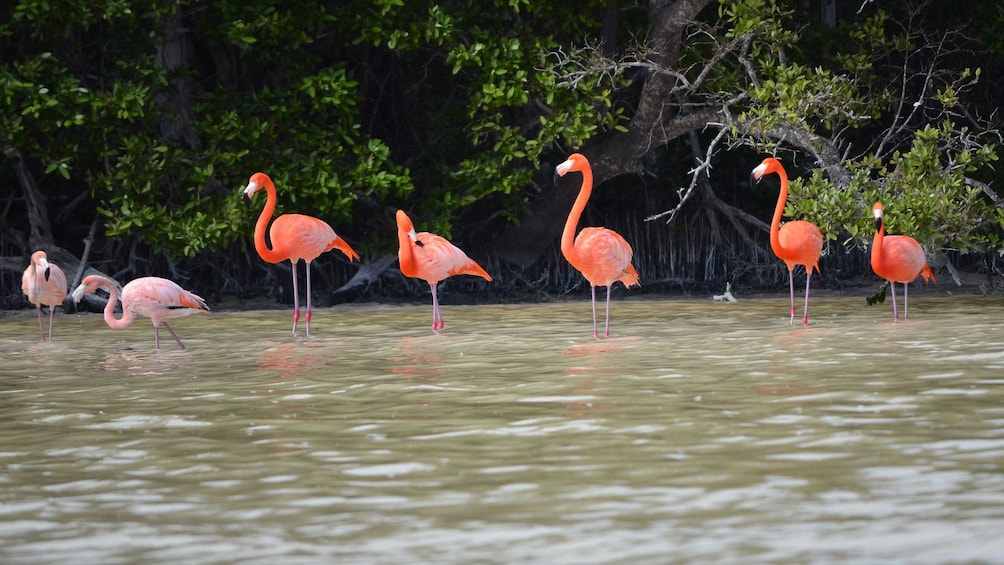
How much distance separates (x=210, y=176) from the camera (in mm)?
12250

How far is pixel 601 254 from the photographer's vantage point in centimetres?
952

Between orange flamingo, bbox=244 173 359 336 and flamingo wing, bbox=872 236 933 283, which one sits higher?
orange flamingo, bbox=244 173 359 336

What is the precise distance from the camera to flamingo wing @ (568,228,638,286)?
9.53m

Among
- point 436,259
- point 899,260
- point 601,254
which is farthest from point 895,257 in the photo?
point 436,259

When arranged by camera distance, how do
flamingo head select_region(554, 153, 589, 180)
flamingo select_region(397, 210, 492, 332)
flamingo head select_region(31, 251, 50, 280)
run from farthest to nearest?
flamingo select_region(397, 210, 492, 332), flamingo head select_region(31, 251, 50, 280), flamingo head select_region(554, 153, 589, 180)

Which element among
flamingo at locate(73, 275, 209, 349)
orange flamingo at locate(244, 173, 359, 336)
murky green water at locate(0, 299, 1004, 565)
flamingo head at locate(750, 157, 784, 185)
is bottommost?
murky green water at locate(0, 299, 1004, 565)

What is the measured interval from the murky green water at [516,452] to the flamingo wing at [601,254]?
99 cm

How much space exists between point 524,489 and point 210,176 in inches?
338

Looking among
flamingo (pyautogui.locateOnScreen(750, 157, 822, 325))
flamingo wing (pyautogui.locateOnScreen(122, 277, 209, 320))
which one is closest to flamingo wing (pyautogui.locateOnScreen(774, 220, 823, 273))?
flamingo (pyautogui.locateOnScreen(750, 157, 822, 325))

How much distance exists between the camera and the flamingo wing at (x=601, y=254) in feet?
31.3

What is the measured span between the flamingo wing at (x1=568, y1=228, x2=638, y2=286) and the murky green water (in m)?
0.99

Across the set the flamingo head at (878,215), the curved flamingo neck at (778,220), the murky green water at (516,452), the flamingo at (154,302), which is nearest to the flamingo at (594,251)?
the murky green water at (516,452)

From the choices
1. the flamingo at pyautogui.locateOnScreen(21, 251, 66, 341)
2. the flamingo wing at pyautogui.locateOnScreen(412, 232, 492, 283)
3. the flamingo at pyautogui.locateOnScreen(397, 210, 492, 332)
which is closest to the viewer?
the flamingo at pyautogui.locateOnScreen(21, 251, 66, 341)

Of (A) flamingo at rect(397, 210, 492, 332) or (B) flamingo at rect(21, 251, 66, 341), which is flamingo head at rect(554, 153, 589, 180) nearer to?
(A) flamingo at rect(397, 210, 492, 332)
